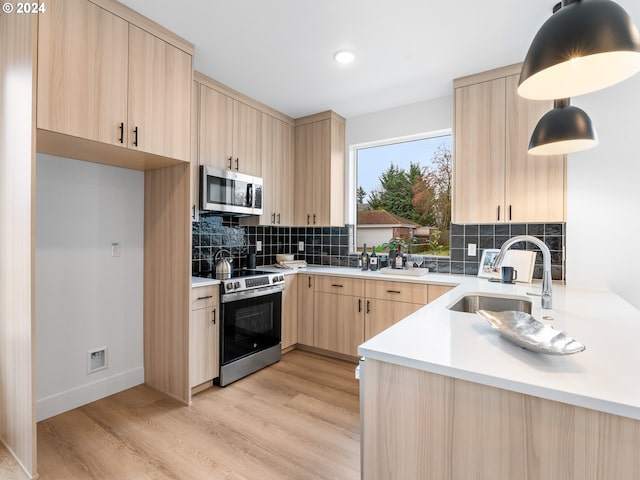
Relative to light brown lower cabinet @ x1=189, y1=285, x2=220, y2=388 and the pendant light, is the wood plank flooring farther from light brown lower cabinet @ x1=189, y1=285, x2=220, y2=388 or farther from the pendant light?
the pendant light

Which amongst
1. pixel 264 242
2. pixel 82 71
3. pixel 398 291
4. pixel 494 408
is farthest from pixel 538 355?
pixel 264 242

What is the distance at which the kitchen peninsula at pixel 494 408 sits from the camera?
77 cm

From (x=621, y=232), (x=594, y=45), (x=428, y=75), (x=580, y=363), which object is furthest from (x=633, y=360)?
(x=428, y=75)

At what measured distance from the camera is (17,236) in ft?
5.66

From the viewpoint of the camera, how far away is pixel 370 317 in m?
2.99

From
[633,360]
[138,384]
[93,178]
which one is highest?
[93,178]

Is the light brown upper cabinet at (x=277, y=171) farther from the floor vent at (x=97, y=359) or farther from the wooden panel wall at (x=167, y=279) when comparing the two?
the floor vent at (x=97, y=359)

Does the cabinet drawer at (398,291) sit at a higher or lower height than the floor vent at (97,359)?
higher

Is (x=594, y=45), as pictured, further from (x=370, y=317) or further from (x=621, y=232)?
(x=370, y=317)

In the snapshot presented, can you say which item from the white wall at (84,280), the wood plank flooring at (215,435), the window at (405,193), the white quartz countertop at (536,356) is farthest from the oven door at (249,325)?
the white quartz countertop at (536,356)

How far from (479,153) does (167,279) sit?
2.72 metres

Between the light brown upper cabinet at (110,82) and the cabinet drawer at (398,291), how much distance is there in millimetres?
1911

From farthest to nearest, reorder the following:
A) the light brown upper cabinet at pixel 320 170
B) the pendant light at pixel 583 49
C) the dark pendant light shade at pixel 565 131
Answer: the light brown upper cabinet at pixel 320 170 < the dark pendant light shade at pixel 565 131 < the pendant light at pixel 583 49

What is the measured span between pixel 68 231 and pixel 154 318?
89cm
